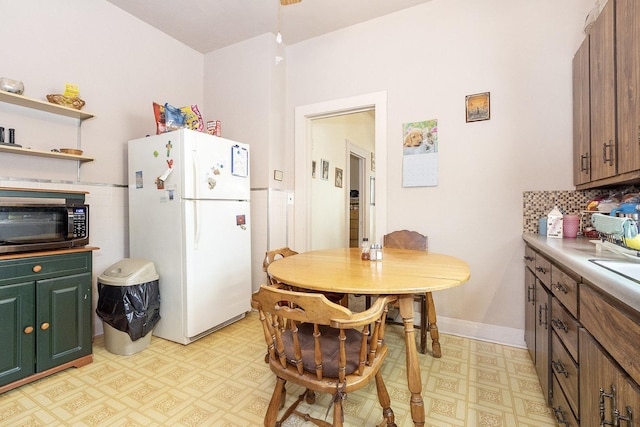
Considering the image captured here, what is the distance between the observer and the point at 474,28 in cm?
237

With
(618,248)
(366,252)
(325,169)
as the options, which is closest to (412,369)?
(366,252)

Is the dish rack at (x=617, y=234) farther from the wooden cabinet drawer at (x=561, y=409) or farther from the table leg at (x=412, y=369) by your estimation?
the table leg at (x=412, y=369)

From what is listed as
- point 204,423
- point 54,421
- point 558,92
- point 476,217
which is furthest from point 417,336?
point 54,421

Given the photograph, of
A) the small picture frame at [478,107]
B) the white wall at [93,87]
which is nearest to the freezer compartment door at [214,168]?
the white wall at [93,87]

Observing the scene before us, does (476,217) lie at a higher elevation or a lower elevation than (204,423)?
higher

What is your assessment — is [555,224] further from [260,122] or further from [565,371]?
[260,122]

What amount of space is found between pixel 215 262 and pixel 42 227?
3.70 ft

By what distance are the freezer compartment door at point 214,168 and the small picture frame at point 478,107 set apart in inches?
77.9

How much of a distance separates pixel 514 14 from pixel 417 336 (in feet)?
8.77

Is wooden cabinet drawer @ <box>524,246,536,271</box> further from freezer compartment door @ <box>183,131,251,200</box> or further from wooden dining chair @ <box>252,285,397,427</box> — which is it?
freezer compartment door @ <box>183,131,251,200</box>

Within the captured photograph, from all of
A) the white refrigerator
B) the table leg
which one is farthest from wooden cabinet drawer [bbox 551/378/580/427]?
the white refrigerator

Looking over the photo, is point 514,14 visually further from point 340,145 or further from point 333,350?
point 333,350

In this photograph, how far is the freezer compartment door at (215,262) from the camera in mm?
2279

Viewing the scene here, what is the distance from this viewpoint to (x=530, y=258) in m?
1.97
